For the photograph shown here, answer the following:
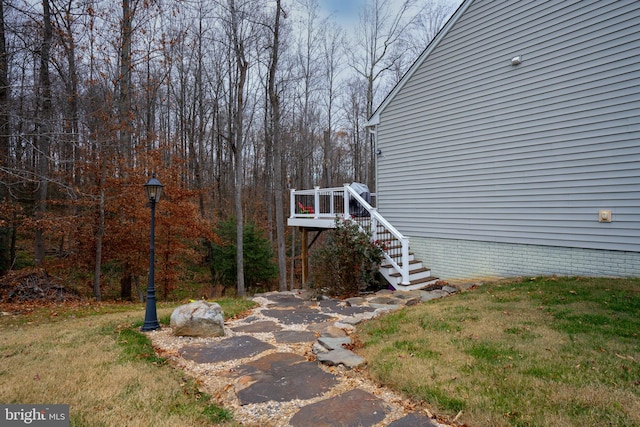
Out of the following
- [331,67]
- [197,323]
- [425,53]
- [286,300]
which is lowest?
[286,300]

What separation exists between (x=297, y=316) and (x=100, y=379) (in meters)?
3.05

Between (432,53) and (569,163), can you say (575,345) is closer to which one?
(569,163)

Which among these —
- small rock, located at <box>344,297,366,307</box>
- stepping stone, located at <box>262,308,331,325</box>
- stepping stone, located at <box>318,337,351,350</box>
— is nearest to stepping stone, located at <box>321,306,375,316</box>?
small rock, located at <box>344,297,366,307</box>

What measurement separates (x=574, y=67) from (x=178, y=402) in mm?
7547

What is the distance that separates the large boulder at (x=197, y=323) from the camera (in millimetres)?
4488

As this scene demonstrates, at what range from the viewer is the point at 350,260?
715 cm

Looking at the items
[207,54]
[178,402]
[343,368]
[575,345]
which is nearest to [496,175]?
Answer: [575,345]

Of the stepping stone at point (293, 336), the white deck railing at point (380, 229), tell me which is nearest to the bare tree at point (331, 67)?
the white deck railing at point (380, 229)

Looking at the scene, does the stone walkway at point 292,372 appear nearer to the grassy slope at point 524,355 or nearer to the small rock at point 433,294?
the grassy slope at point 524,355

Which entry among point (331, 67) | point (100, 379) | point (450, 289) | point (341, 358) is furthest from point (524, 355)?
point (331, 67)

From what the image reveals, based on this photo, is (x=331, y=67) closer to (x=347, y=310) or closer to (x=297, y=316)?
(x=347, y=310)

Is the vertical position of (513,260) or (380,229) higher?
(380,229)

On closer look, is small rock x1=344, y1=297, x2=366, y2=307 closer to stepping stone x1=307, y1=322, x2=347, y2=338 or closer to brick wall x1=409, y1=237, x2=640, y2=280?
stepping stone x1=307, y1=322, x2=347, y2=338

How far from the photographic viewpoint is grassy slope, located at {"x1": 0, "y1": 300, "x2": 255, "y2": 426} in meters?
2.47
